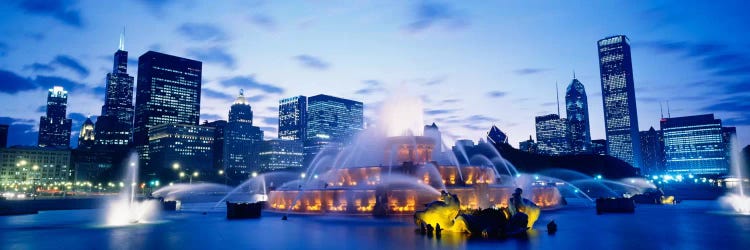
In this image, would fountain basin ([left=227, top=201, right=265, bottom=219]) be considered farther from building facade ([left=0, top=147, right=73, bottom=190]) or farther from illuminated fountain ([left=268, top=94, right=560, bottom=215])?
building facade ([left=0, top=147, right=73, bottom=190])

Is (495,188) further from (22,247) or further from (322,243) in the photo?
(22,247)

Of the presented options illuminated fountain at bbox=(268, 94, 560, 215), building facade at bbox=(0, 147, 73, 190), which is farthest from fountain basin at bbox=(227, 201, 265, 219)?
building facade at bbox=(0, 147, 73, 190)

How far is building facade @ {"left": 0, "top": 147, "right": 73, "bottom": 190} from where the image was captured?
172625 mm

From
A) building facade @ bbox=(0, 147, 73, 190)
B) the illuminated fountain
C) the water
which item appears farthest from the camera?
building facade @ bbox=(0, 147, 73, 190)

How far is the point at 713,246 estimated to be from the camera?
19516 millimetres

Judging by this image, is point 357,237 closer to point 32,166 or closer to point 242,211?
point 242,211

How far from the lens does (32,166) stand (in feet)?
573

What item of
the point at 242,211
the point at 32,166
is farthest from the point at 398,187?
the point at 32,166

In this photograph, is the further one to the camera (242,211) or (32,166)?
(32,166)

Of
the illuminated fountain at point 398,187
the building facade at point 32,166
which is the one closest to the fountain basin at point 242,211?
the illuminated fountain at point 398,187

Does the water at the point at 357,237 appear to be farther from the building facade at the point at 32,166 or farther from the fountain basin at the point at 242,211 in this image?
the building facade at the point at 32,166

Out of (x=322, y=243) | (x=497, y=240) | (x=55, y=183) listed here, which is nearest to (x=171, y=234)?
(x=322, y=243)

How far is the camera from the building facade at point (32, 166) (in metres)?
173

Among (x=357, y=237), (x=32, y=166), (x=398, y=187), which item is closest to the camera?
(x=357, y=237)
